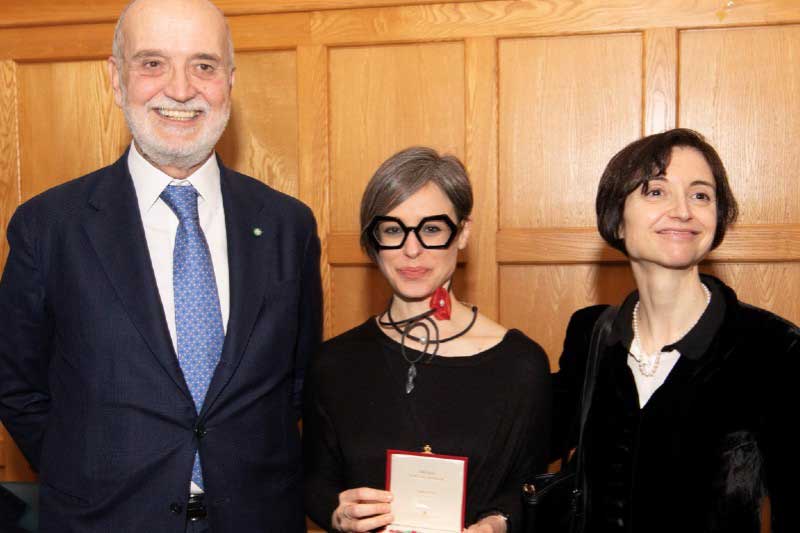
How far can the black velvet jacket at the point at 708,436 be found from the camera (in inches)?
79.2

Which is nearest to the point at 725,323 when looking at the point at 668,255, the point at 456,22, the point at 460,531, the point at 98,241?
the point at 668,255

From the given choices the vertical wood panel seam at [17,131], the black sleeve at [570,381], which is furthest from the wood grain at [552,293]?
the vertical wood panel seam at [17,131]

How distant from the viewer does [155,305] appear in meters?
2.20

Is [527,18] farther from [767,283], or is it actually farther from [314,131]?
[767,283]

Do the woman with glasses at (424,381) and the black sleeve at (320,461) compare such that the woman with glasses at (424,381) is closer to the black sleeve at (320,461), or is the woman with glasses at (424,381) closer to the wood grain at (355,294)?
the black sleeve at (320,461)

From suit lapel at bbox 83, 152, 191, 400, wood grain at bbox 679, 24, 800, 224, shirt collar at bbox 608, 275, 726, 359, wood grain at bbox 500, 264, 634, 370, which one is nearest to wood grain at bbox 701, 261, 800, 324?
wood grain at bbox 679, 24, 800, 224

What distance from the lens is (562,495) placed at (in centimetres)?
221

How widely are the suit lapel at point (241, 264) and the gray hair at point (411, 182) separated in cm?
29

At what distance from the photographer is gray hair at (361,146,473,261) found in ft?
7.49

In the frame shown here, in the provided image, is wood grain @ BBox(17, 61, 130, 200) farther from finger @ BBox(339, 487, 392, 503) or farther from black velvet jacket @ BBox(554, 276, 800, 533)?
black velvet jacket @ BBox(554, 276, 800, 533)

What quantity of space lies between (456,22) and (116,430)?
2202 mm

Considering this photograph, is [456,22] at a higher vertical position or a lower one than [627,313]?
higher

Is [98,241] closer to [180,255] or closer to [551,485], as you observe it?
[180,255]

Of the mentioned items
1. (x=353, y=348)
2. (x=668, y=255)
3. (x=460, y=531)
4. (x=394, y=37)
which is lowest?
(x=460, y=531)
